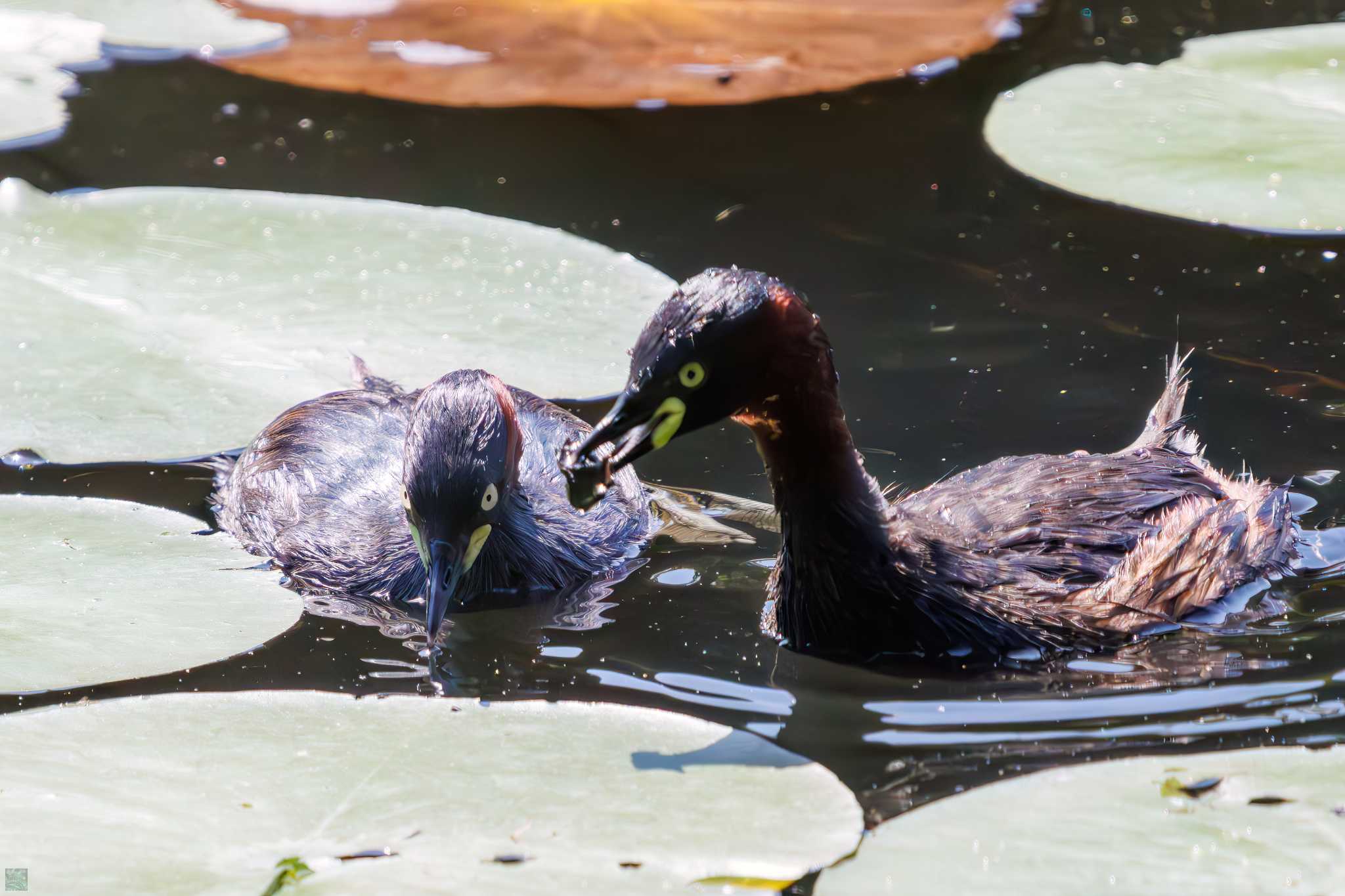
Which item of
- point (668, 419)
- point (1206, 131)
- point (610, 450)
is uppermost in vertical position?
point (1206, 131)

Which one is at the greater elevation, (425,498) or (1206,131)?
(1206,131)

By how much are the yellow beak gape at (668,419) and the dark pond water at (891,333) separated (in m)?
0.74

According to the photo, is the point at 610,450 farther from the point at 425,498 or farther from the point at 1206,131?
the point at 1206,131

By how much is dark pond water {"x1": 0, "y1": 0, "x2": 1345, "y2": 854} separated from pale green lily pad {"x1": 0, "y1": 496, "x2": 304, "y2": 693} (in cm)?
13

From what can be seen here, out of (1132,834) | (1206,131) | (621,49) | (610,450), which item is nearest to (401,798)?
(610,450)

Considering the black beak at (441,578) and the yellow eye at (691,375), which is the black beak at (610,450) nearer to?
the yellow eye at (691,375)

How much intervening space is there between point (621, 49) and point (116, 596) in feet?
16.9

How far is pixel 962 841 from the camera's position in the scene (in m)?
3.33

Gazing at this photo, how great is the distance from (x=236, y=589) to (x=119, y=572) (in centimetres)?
35

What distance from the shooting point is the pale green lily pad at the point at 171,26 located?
9.34 metres

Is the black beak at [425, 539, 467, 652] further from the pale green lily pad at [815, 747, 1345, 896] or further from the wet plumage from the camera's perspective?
the pale green lily pad at [815, 747, 1345, 896]

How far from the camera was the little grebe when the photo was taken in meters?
5.02

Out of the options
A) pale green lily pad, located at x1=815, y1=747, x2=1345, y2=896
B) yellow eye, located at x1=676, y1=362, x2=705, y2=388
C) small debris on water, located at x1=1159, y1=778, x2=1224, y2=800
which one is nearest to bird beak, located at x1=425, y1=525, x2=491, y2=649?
yellow eye, located at x1=676, y1=362, x2=705, y2=388

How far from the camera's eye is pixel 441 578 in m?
4.85
